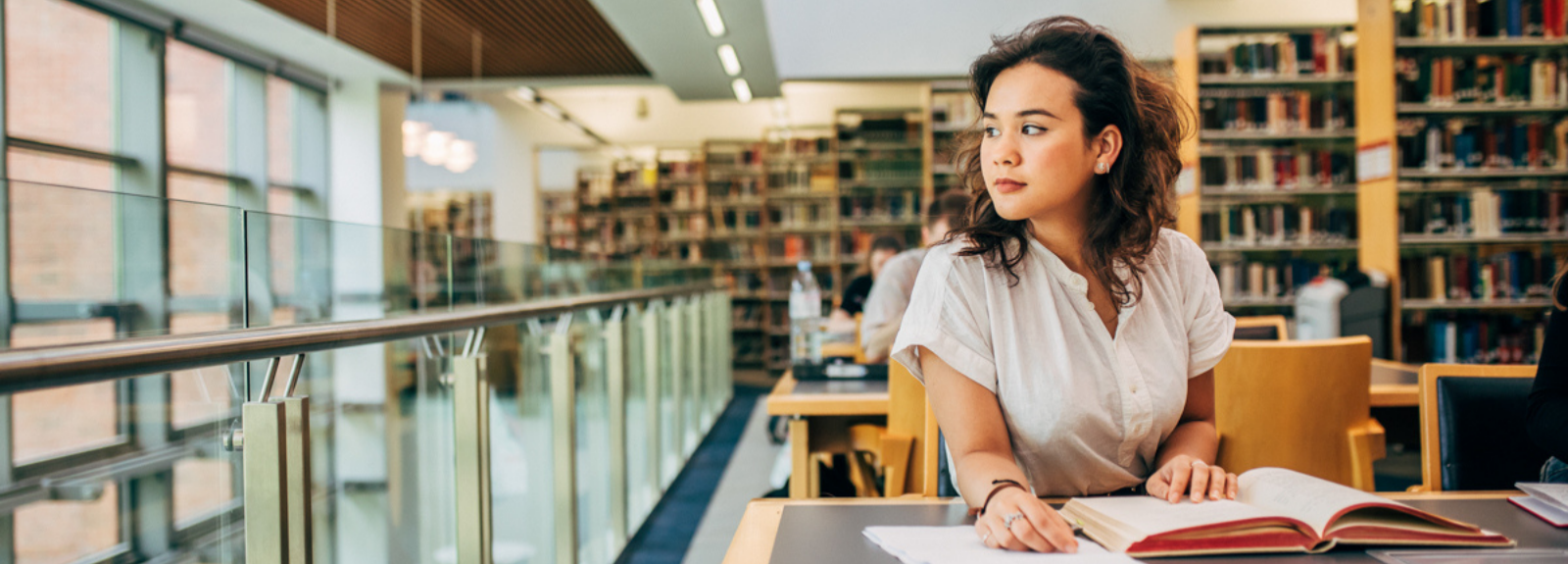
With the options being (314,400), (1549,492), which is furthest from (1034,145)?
(314,400)

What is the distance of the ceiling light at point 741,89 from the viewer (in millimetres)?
6871

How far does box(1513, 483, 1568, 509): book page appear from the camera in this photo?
89 cm

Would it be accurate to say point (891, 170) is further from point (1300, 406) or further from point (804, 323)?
point (1300, 406)

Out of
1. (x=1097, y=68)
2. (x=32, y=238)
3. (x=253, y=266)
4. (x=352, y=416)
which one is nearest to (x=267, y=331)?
(x=253, y=266)

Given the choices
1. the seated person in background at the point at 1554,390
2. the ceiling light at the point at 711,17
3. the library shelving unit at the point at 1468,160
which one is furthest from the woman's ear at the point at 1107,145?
the library shelving unit at the point at 1468,160

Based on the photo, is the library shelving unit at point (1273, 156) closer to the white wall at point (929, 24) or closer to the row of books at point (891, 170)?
the white wall at point (929, 24)

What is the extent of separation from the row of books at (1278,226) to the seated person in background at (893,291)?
3.07 metres

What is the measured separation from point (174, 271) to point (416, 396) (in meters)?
0.77

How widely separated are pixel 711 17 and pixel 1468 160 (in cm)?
448

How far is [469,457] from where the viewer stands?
1.69m

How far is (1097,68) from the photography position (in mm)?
1056

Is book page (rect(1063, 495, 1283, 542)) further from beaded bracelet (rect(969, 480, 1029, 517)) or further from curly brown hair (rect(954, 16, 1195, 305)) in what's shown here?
curly brown hair (rect(954, 16, 1195, 305))

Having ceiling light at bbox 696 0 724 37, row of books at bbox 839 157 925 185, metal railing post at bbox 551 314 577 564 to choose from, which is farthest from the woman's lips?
row of books at bbox 839 157 925 185

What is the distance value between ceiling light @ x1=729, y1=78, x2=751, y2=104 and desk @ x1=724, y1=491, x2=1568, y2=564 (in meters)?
6.14
